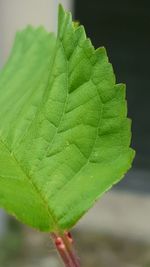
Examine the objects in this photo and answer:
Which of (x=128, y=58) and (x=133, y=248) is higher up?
(x=128, y=58)

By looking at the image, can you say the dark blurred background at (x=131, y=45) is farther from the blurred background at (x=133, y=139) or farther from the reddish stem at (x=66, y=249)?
the reddish stem at (x=66, y=249)

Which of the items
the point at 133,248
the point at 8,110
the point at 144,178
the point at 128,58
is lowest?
the point at 133,248

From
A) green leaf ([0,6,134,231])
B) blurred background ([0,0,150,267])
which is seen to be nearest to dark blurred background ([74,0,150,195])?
blurred background ([0,0,150,267])

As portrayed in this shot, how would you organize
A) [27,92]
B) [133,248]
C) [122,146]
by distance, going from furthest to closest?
1. [133,248]
2. [27,92]
3. [122,146]

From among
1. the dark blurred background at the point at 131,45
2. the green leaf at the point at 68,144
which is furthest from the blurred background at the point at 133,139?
the green leaf at the point at 68,144

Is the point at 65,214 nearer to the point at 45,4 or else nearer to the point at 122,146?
the point at 122,146

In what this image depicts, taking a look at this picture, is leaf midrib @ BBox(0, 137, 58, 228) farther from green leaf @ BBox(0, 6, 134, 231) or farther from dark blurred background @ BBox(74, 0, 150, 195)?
dark blurred background @ BBox(74, 0, 150, 195)

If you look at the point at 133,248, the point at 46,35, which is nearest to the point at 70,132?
the point at 46,35
